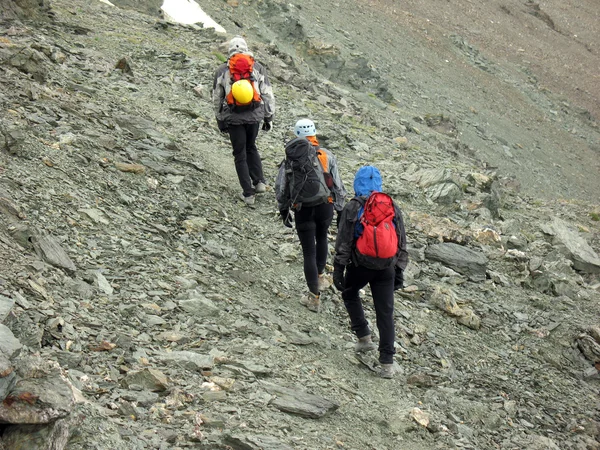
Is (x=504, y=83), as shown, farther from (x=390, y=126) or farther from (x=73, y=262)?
(x=73, y=262)

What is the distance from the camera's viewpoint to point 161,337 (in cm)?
629

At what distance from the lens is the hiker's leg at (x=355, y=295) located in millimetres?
6902

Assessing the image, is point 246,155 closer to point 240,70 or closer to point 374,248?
point 240,70

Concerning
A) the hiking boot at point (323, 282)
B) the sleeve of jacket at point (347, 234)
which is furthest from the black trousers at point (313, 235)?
the sleeve of jacket at point (347, 234)

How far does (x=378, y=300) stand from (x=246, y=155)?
4.11 meters

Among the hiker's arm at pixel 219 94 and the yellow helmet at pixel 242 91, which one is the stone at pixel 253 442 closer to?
the yellow helmet at pixel 242 91

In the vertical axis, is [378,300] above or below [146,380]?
above

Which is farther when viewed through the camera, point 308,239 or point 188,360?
point 308,239

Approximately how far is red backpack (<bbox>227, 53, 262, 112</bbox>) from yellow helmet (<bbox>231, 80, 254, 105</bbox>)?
0.07 meters

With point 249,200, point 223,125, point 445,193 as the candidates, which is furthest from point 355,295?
point 445,193

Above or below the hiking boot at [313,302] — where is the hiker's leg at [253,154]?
above

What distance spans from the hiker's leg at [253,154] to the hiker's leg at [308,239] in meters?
2.52

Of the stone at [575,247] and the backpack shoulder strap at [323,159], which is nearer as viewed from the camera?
the backpack shoulder strap at [323,159]

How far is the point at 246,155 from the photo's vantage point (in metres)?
10.3
